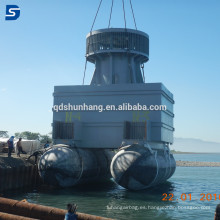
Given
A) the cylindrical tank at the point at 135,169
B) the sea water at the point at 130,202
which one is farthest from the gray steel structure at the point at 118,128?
the sea water at the point at 130,202

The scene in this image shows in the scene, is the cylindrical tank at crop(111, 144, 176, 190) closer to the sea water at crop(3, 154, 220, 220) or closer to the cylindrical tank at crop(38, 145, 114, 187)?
the sea water at crop(3, 154, 220, 220)

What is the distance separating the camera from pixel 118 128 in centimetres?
2962

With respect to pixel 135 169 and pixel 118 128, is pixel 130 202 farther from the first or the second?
pixel 118 128

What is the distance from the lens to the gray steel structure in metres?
24.8

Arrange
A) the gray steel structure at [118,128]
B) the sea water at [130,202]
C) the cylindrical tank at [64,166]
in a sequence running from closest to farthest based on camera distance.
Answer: the sea water at [130,202] < the gray steel structure at [118,128] < the cylindrical tank at [64,166]

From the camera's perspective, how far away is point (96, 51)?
3659 centimetres

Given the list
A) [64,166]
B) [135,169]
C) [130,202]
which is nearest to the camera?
[130,202]

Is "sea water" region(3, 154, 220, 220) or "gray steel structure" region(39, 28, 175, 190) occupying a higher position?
"gray steel structure" region(39, 28, 175, 190)

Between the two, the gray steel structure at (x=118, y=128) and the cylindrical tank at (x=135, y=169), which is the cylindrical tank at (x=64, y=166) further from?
the cylindrical tank at (x=135, y=169)

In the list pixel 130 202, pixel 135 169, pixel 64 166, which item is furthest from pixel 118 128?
pixel 130 202

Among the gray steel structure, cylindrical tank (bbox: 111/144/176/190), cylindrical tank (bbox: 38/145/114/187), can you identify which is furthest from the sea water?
the gray steel structure

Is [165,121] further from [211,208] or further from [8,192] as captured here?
[8,192]

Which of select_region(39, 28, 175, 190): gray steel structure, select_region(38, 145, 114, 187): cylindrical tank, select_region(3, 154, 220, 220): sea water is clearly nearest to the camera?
select_region(3, 154, 220, 220): sea water

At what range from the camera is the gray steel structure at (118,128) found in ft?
81.3
